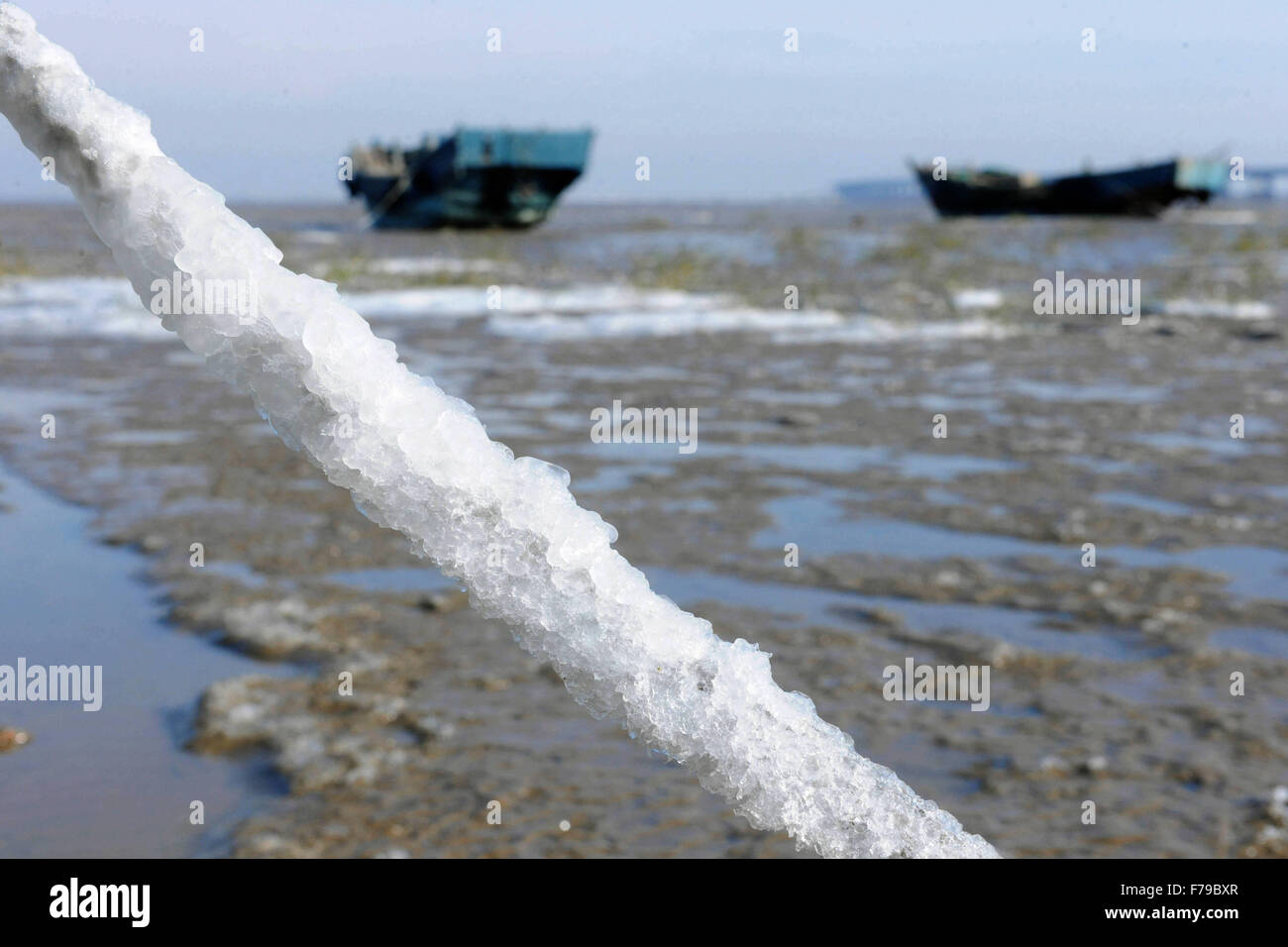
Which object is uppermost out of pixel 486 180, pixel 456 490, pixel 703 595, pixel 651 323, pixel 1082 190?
pixel 486 180

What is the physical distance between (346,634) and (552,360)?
8037mm

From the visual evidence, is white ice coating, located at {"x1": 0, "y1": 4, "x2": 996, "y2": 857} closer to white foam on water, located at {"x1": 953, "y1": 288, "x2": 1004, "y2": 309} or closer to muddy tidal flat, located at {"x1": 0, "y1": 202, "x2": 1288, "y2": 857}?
muddy tidal flat, located at {"x1": 0, "y1": 202, "x2": 1288, "y2": 857}

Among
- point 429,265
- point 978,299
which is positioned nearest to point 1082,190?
point 429,265

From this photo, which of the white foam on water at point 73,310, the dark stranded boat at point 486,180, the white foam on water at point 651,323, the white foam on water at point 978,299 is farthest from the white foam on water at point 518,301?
the dark stranded boat at point 486,180

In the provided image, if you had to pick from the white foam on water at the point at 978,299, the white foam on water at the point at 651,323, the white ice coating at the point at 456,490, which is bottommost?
the white foam on water at the point at 651,323

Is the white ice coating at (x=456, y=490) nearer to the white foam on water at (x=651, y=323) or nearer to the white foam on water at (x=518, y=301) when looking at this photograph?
the white foam on water at (x=651, y=323)

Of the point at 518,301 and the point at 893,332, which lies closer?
the point at 893,332

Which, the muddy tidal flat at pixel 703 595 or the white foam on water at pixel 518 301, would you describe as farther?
the white foam on water at pixel 518 301

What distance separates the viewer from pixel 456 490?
1.12 metres

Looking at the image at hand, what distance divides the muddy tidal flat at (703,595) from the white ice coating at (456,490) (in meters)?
2.57

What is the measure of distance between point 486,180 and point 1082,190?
26.4 metres

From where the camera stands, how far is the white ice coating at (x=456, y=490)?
3.50ft

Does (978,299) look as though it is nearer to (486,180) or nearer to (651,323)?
(651,323)
